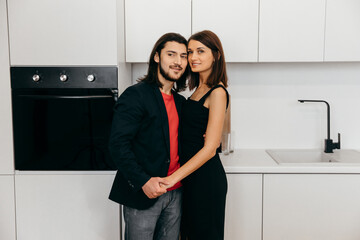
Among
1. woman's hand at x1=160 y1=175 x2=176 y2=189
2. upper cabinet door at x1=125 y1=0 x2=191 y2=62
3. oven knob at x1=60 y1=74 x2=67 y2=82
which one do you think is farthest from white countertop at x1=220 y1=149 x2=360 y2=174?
oven knob at x1=60 y1=74 x2=67 y2=82

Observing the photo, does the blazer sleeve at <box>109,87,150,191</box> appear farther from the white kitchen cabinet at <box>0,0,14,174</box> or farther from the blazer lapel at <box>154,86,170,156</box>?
the white kitchen cabinet at <box>0,0,14,174</box>

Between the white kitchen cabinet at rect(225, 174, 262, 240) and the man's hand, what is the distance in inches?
26.5

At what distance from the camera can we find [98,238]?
199 cm

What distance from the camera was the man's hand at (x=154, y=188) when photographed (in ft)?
4.76

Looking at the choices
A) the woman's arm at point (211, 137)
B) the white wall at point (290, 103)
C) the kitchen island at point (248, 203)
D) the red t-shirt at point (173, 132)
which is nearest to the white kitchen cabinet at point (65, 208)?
the kitchen island at point (248, 203)

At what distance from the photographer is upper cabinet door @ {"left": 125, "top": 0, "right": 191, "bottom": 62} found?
2.12 meters

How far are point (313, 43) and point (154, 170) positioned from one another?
1385mm

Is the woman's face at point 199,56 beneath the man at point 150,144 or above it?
above

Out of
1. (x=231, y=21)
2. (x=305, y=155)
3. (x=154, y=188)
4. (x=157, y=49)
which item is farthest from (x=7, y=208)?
(x=305, y=155)

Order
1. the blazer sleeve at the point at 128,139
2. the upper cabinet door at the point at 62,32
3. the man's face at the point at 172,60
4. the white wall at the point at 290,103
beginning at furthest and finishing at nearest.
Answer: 1. the white wall at the point at 290,103
2. the upper cabinet door at the point at 62,32
3. the man's face at the point at 172,60
4. the blazer sleeve at the point at 128,139

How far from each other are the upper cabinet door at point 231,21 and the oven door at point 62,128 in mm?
795

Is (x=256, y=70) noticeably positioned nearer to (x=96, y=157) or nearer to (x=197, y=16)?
(x=197, y=16)

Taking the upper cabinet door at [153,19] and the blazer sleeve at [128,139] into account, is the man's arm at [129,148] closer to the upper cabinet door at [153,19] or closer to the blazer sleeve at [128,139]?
the blazer sleeve at [128,139]

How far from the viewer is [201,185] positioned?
1.60m
